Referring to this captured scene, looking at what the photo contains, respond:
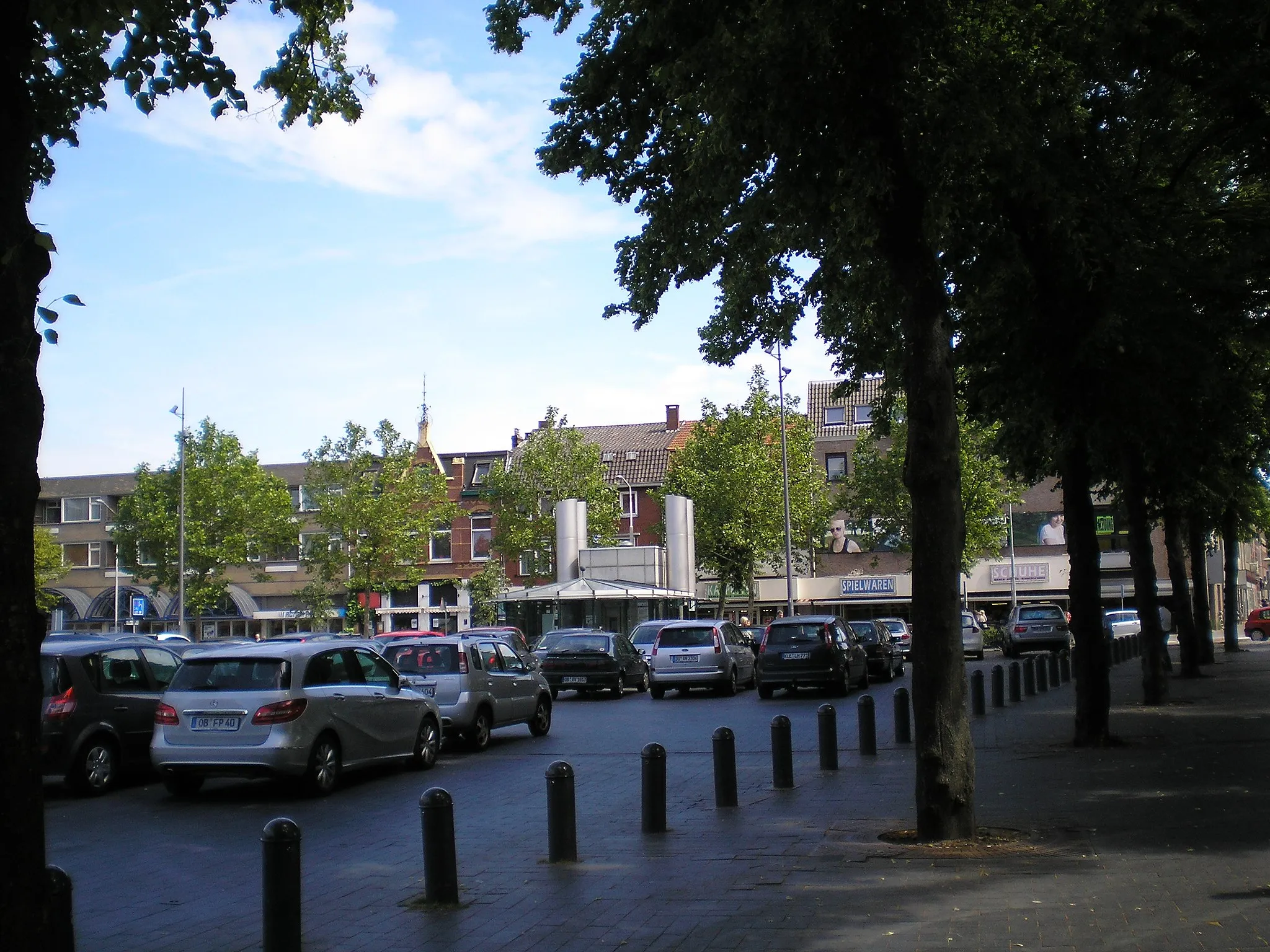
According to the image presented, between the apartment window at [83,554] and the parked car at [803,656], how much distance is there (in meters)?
62.8

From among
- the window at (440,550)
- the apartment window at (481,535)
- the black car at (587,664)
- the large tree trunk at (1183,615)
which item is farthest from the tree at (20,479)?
the window at (440,550)

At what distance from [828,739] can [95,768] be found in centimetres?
816

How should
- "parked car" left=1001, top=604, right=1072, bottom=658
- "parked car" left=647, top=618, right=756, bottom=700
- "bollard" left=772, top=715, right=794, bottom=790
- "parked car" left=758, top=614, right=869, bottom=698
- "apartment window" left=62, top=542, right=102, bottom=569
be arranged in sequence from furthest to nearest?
"apartment window" left=62, top=542, right=102, bottom=569 → "parked car" left=1001, top=604, right=1072, bottom=658 → "parked car" left=647, top=618, right=756, bottom=700 → "parked car" left=758, top=614, right=869, bottom=698 → "bollard" left=772, top=715, right=794, bottom=790

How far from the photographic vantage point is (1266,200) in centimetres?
1653

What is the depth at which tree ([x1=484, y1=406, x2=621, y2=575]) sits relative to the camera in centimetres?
7075

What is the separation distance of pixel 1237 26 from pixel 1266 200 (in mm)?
4700

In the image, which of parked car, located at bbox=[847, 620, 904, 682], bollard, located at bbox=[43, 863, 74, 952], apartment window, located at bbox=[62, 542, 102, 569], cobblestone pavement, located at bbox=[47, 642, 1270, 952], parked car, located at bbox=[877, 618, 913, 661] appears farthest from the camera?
apartment window, located at bbox=[62, 542, 102, 569]

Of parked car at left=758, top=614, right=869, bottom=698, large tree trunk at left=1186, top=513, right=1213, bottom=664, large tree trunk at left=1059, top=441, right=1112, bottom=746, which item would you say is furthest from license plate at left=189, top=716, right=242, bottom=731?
large tree trunk at left=1186, top=513, right=1213, bottom=664

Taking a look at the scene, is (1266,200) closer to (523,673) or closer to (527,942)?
(523,673)

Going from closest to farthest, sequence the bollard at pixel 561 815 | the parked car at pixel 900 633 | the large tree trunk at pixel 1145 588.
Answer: the bollard at pixel 561 815
the large tree trunk at pixel 1145 588
the parked car at pixel 900 633

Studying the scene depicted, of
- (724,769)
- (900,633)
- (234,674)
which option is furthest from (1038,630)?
(234,674)

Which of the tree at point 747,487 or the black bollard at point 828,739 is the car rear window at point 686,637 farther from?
the tree at point 747,487

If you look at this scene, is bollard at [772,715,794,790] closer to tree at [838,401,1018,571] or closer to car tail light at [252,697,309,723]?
car tail light at [252,697,309,723]

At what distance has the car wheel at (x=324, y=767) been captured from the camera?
1363cm
